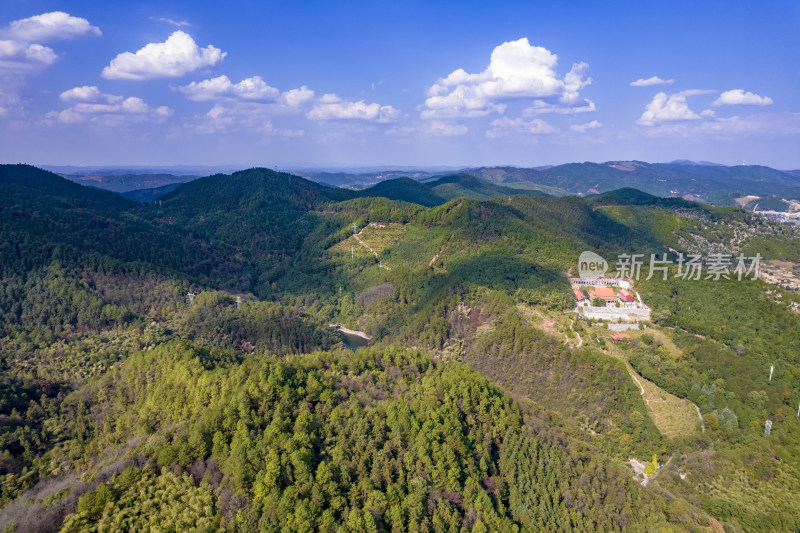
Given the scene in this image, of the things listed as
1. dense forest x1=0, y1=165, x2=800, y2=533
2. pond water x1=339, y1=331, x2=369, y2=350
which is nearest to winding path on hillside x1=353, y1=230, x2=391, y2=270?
dense forest x1=0, y1=165, x2=800, y2=533

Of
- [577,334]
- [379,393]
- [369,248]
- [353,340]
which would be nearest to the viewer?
[379,393]

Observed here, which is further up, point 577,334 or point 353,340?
point 577,334

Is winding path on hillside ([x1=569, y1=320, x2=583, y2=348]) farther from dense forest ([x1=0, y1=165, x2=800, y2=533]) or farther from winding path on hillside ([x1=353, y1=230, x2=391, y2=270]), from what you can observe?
winding path on hillside ([x1=353, y1=230, x2=391, y2=270])

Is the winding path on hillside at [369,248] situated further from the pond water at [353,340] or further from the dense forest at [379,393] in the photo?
the pond water at [353,340]

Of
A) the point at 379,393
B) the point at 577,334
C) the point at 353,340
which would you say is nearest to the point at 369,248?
the point at 353,340

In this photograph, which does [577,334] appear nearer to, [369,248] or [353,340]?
[353,340]

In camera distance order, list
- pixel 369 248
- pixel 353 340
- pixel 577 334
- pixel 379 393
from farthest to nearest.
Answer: pixel 369 248, pixel 353 340, pixel 577 334, pixel 379 393

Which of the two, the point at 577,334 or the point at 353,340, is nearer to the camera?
the point at 577,334

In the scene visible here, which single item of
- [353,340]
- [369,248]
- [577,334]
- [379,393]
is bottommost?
[353,340]

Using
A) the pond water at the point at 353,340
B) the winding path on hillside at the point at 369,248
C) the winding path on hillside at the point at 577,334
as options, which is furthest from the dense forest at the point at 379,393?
the winding path on hillside at the point at 369,248
